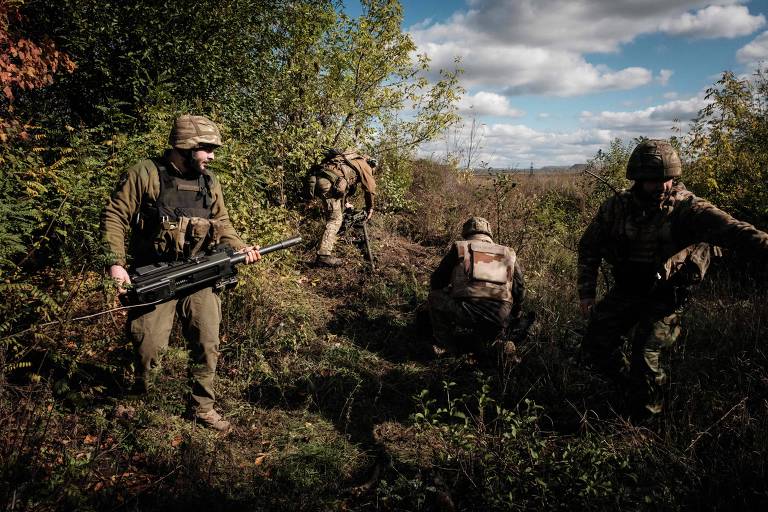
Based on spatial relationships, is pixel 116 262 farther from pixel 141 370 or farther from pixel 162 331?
pixel 141 370

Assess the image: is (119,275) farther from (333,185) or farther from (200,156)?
(333,185)

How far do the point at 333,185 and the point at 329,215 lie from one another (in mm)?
470

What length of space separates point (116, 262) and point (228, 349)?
4.90ft

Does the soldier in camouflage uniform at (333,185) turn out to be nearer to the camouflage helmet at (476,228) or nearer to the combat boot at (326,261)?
the combat boot at (326,261)

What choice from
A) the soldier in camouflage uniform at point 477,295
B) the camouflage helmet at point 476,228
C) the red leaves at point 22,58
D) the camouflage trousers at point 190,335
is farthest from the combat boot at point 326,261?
the red leaves at point 22,58

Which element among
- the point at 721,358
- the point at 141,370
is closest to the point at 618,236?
the point at 721,358

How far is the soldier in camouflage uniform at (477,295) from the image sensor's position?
3.86m

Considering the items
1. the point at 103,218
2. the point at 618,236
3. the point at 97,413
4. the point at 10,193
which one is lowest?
the point at 97,413

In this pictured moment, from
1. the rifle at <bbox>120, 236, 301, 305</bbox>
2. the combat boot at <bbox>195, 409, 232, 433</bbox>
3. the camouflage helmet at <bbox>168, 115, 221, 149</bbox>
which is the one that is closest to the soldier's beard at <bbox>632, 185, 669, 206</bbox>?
the rifle at <bbox>120, 236, 301, 305</bbox>

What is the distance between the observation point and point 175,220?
2.93 meters

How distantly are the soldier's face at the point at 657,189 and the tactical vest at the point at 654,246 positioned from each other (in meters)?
0.05

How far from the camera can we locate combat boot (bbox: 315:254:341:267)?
20.4 ft

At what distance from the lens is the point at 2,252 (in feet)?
9.59

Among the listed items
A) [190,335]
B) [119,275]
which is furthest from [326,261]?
[119,275]
